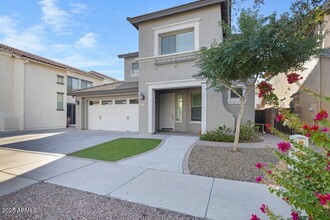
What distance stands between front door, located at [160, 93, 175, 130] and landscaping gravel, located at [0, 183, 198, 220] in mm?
8892

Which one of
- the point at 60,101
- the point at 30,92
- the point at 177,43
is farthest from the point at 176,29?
the point at 60,101

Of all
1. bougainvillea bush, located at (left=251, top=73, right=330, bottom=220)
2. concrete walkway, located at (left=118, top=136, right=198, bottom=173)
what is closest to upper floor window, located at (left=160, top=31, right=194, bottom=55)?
concrete walkway, located at (left=118, top=136, right=198, bottom=173)

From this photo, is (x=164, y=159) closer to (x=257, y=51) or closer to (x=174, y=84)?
(x=257, y=51)

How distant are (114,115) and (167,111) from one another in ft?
13.7

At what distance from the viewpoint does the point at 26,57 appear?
15477mm

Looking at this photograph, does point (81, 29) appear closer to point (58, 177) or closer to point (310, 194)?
point (58, 177)

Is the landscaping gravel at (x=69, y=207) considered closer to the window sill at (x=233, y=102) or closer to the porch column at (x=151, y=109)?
the porch column at (x=151, y=109)

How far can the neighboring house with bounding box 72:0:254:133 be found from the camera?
960cm

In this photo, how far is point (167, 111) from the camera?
12.6m

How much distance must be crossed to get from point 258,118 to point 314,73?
5.53 m

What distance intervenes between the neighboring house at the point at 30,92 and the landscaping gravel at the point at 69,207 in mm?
14666

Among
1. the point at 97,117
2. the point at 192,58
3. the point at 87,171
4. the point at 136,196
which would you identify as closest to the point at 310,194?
the point at 136,196

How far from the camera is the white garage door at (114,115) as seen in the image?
1284cm

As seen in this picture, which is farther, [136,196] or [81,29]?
[81,29]
